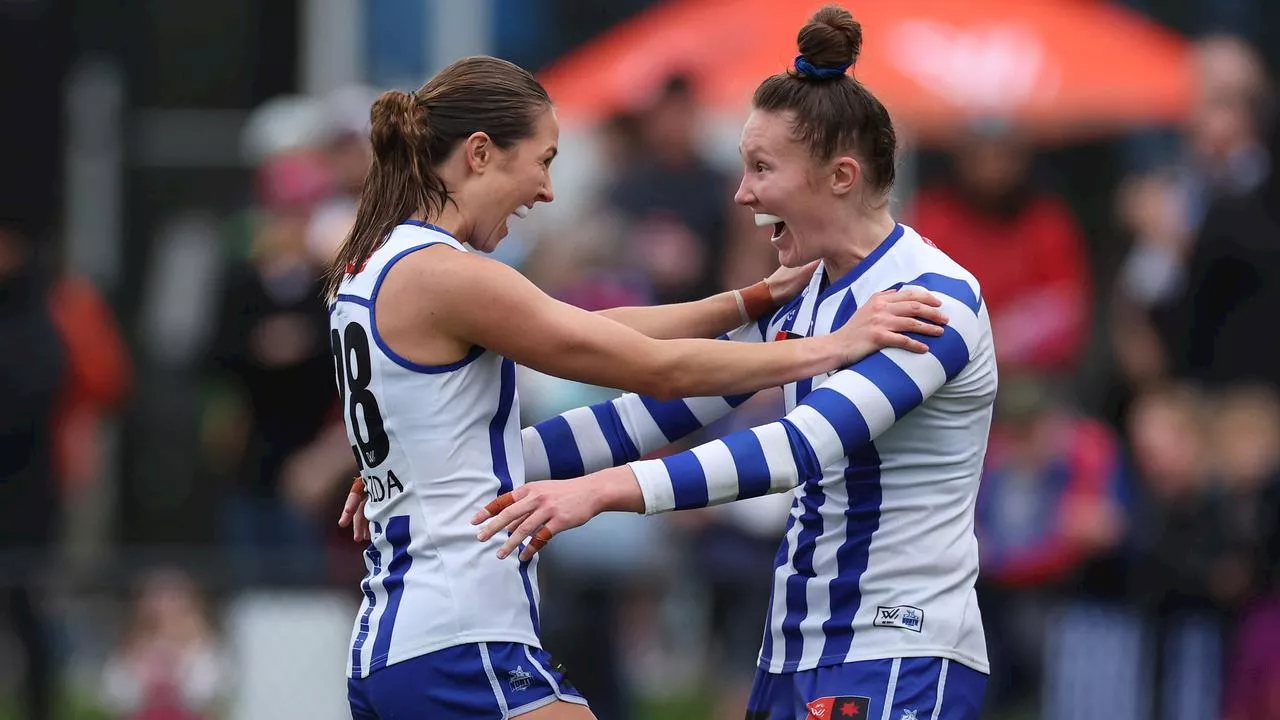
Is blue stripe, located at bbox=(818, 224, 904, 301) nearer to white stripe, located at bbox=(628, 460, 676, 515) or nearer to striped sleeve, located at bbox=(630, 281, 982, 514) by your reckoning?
striped sleeve, located at bbox=(630, 281, 982, 514)

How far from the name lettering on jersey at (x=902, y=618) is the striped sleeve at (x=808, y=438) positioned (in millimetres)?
363

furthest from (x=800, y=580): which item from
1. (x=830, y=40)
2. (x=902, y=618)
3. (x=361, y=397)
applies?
(x=830, y=40)

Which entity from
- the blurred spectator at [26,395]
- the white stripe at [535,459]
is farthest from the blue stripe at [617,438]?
the blurred spectator at [26,395]

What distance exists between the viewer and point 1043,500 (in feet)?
26.4

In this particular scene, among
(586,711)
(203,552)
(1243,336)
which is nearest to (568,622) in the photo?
(203,552)

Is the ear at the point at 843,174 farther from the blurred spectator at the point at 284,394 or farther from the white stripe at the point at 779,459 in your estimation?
the blurred spectator at the point at 284,394

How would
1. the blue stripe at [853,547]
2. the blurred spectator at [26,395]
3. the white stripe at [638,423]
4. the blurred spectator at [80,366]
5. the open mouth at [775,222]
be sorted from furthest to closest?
1. the blurred spectator at [80,366]
2. the blurred spectator at [26,395]
3. the white stripe at [638,423]
4. the open mouth at [775,222]
5. the blue stripe at [853,547]

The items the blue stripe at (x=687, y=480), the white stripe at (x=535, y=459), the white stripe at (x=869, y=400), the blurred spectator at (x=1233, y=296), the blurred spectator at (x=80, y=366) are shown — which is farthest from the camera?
the blurred spectator at (x=80, y=366)

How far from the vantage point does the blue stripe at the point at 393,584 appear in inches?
161

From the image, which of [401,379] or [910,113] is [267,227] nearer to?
[910,113]

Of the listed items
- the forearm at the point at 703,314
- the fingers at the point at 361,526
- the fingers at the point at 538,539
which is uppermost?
the forearm at the point at 703,314

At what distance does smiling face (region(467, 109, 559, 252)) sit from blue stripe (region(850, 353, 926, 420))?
2.44 feet

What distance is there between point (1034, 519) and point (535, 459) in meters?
3.76

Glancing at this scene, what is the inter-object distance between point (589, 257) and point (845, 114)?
4.18 metres
